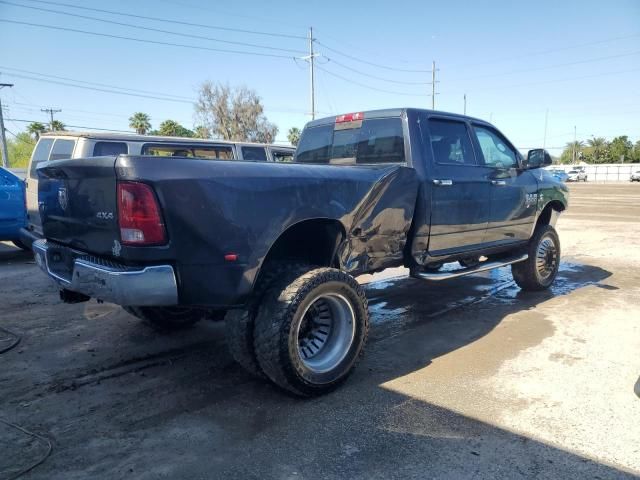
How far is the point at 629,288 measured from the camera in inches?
261

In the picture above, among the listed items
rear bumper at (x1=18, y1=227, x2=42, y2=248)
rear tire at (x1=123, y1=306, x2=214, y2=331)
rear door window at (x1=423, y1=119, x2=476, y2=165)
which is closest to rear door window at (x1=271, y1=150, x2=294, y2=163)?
rear door window at (x1=423, y1=119, x2=476, y2=165)

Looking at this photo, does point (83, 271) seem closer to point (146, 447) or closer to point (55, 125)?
point (146, 447)

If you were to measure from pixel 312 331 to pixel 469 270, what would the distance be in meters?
2.06

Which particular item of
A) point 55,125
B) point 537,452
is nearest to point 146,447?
point 537,452

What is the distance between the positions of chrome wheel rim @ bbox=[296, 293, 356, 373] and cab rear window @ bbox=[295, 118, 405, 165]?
163cm

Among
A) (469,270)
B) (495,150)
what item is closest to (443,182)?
(469,270)

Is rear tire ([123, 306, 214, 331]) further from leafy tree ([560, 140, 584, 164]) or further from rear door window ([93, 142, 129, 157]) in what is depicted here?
leafy tree ([560, 140, 584, 164])

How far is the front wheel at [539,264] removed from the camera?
6188mm

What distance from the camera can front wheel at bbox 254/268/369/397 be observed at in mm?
3203

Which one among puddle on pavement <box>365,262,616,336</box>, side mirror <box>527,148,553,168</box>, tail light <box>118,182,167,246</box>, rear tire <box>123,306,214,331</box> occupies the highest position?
side mirror <box>527,148,553,168</box>

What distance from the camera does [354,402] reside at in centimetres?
337

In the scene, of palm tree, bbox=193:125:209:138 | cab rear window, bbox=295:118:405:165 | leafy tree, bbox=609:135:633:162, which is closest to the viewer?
cab rear window, bbox=295:118:405:165

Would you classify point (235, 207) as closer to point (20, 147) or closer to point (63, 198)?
point (63, 198)

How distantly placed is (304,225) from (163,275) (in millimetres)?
1128
